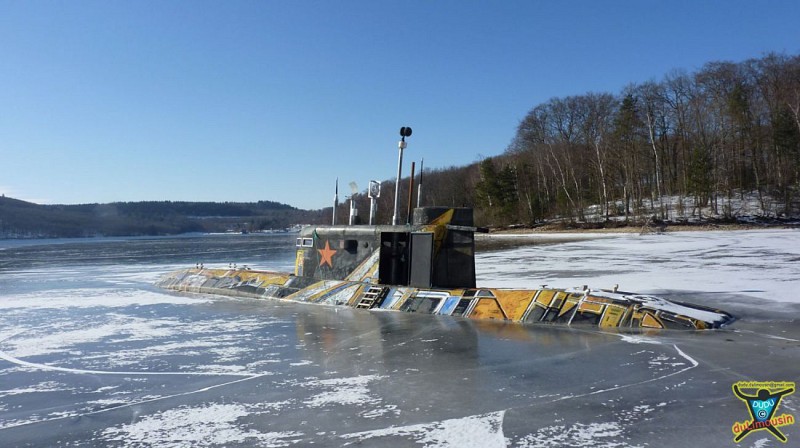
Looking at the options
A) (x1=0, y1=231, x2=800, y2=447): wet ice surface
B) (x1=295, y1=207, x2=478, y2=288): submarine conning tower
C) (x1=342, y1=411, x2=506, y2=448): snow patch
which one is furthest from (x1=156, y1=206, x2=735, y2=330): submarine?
(x1=342, y1=411, x2=506, y2=448): snow patch

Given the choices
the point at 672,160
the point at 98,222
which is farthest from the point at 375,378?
the point at 98,222

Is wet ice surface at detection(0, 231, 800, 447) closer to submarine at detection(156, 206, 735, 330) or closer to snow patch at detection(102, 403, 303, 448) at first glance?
snow patch at detection(102, 403, 303, 448)

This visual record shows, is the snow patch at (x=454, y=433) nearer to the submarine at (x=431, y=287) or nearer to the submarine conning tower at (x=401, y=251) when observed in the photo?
the submarine at (x=431, y=287)

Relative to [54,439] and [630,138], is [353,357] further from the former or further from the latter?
[630,138]

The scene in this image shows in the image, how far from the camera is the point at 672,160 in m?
58.6

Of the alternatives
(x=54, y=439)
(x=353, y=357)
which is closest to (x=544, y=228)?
(x=353, y=357)

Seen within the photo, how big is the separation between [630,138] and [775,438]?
55.9 meters

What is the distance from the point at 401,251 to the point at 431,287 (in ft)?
4.44

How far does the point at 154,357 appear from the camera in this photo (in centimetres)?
746

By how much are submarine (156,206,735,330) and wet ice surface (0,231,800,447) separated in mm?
495

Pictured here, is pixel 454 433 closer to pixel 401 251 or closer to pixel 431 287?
pixel 431 287

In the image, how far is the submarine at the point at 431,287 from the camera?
8.88 metres

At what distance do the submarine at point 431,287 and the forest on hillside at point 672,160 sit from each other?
1127 inches

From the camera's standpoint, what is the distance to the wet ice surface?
14.3 feet
